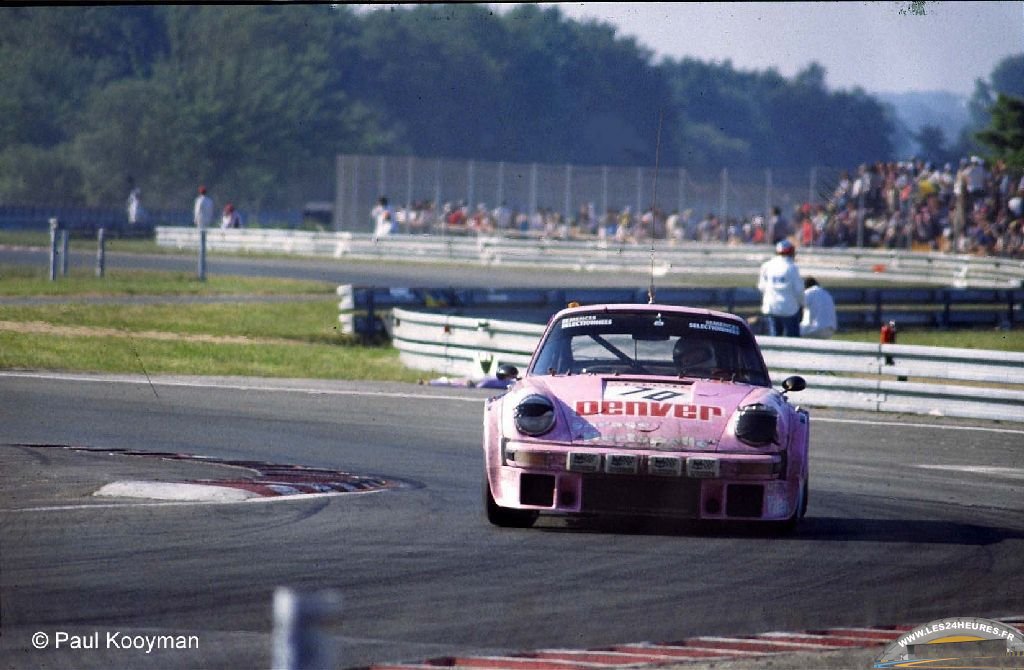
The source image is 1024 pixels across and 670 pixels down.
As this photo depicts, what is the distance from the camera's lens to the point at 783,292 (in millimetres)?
18859

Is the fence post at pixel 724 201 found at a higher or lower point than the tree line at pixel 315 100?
lower

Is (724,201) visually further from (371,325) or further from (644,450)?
(644,450)

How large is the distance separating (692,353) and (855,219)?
3413 cm

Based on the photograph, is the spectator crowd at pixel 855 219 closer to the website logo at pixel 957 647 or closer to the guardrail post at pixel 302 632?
the website logo at pixel 957 647

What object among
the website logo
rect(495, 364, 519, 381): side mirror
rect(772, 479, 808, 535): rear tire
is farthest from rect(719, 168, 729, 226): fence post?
the website logo

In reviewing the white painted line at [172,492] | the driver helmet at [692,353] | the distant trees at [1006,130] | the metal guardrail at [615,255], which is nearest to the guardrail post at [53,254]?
the metal guardrail at [615,255]

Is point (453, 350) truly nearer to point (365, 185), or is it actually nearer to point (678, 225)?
Answer: point (678, 225)

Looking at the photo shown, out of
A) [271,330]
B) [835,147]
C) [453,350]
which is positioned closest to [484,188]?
[271,330]

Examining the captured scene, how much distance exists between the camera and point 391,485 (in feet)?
34.6

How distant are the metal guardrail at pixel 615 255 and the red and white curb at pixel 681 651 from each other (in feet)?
108

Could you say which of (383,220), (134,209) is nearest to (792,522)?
(383,220)

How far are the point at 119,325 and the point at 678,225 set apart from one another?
26.3 metres

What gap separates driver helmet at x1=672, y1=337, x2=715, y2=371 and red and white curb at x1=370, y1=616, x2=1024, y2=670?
10.6ft

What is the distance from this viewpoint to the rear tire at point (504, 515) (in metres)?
8.86
